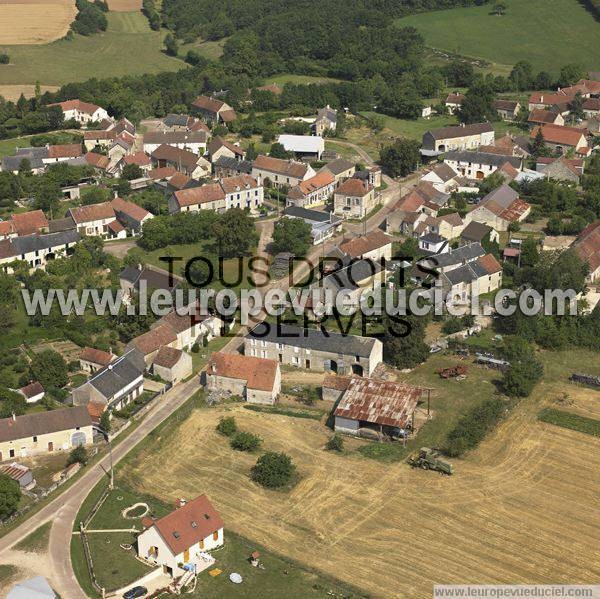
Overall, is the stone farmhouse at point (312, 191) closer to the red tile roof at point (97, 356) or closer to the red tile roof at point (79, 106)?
the red tile roof at point (97, 356)

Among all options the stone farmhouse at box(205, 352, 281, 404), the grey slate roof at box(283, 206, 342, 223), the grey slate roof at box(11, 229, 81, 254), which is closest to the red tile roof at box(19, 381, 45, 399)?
the stone farmhouse at box(205, 352, 281, 404)

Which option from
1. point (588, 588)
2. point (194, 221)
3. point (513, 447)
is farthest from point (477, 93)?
point (588, 588)

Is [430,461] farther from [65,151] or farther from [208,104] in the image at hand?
[208,104]

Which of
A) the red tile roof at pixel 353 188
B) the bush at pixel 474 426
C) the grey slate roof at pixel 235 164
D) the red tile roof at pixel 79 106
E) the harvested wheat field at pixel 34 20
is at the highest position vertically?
the harvested wheat field at pixel 34 20

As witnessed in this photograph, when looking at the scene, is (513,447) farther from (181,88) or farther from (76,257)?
(181,88)

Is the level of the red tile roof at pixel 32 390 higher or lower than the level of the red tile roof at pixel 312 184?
lower


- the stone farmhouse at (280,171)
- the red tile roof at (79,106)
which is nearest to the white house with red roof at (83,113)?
the red tile roof at (79,106)

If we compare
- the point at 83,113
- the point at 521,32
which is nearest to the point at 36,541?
the point at 83,113
